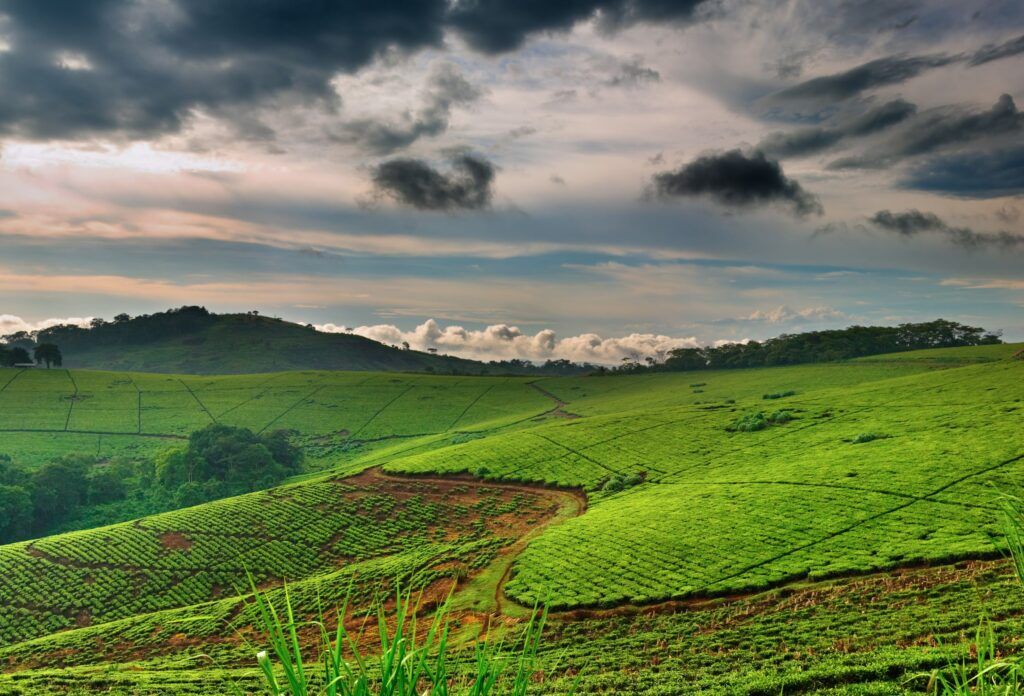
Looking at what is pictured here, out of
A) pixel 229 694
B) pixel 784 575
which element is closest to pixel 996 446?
pixel 784 575

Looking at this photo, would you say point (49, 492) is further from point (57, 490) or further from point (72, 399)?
point (72, 399)

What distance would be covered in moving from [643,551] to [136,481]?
104039 millimetres

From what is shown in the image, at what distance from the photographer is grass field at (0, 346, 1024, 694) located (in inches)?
1228

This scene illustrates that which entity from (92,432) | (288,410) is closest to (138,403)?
(92,432)

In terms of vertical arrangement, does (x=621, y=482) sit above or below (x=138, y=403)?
above

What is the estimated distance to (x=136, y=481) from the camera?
11444cm

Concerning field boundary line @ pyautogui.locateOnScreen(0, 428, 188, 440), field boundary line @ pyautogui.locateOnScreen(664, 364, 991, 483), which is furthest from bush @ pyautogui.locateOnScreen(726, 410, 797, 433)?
field boundary line @ pyautogui.locateOnScreen(0, 428, 188, 440)

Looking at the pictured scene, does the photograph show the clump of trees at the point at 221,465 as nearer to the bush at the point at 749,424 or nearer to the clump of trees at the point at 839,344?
the bush at the point at 749,424

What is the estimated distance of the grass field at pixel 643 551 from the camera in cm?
3119

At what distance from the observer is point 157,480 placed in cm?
11025

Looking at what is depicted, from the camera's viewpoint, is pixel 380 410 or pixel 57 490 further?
pixel 380 410

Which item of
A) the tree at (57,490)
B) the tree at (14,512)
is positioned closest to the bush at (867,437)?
the tree at (57,490)

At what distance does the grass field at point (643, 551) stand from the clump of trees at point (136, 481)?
12.3m

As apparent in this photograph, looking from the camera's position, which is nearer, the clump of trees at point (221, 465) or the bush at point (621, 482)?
the bush at point (621, 482)
